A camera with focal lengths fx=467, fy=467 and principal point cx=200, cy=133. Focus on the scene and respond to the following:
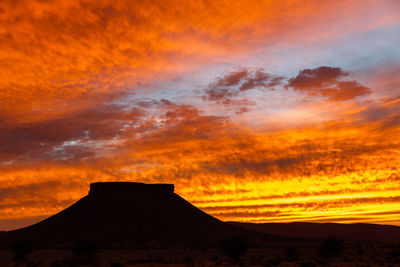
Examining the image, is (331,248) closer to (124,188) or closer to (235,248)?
(235,248)

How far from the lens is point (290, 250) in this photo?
234 feet

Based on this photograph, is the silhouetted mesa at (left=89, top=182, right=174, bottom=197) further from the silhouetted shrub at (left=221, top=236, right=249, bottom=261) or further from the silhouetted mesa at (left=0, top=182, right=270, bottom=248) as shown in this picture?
the silhouetted shrub at (left=221, top=236, right=249, bottom=261)

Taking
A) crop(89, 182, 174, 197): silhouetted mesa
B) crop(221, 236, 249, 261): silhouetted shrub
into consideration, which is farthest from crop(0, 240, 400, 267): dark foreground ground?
crop(89, 182, 174, 197): silhouetted mesa

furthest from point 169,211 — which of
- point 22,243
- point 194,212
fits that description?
point 22,243

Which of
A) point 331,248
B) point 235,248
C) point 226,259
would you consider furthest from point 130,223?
point 331,248

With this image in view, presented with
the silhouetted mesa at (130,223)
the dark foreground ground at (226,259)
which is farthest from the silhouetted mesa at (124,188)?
the dark foreground ground at (226,259)

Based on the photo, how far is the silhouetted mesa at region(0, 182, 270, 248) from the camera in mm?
116500

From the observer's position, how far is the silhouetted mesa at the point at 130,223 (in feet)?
382

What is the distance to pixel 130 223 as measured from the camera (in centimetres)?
13712

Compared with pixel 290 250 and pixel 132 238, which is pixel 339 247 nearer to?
pixel 290 250

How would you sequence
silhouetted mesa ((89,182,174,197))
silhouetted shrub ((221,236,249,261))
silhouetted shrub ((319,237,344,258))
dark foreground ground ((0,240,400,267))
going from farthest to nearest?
silhouetted mesa ((89,182,174,197))
silhouetted shrub ((319,237,344,258))
silhouetted shrub ((221,236,249,261))
dark foreground ground ((0,240,400,267))

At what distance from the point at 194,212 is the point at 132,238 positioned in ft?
102

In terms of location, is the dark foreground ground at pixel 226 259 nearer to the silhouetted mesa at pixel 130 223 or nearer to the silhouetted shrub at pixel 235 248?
the silhouetted shrub at pixel 235 248

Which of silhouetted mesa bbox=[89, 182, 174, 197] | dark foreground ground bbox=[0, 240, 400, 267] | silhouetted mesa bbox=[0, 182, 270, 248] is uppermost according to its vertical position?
silhouetted mesa bbox=[89, 182, 174, 197]
